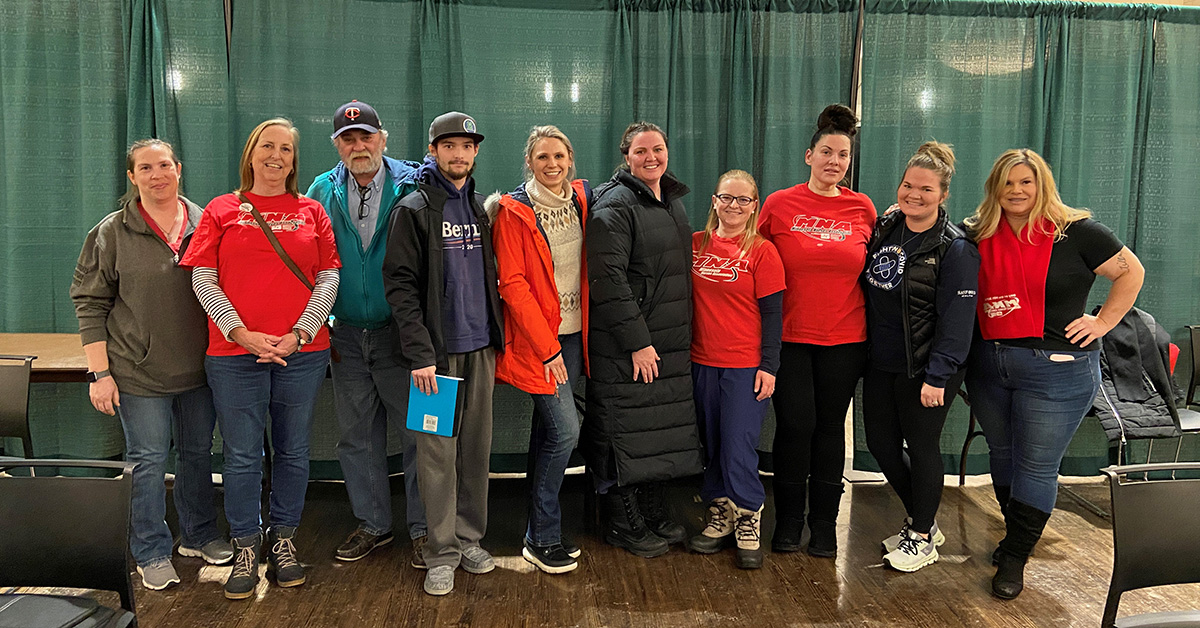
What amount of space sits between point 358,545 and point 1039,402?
246 cm

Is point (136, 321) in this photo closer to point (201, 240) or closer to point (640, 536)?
point (201, 240)

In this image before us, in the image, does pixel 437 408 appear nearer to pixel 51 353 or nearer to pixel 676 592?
pixel 676 592

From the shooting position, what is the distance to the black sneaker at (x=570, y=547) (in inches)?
112

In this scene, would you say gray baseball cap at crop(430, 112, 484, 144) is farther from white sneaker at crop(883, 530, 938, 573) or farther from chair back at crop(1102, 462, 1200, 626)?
white sneaker at crop(883, 530, 938, 573)

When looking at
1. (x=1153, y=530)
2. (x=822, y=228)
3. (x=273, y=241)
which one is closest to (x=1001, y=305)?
(x=822, y=228)

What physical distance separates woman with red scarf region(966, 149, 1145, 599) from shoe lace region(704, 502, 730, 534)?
95 cm

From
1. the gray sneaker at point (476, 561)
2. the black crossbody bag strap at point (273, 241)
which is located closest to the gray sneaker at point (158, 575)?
the gray sneaker at point (476, 561)

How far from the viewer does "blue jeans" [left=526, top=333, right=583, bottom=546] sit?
2.71 m

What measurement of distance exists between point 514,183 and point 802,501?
1.86 meters

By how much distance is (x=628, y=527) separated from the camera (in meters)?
2.95

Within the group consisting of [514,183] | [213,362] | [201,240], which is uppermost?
[514,183]

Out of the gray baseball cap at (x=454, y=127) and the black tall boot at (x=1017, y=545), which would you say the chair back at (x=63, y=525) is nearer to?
the gray baseball cap at (x=454, y=127)

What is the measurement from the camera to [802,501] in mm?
2947

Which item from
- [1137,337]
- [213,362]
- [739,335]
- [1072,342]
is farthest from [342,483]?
[1137,337]
